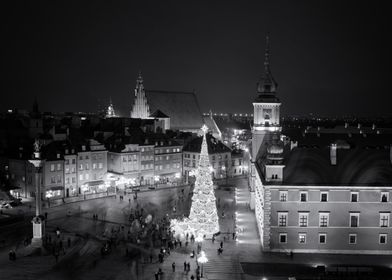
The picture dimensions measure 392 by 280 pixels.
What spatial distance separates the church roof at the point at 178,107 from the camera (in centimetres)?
9862

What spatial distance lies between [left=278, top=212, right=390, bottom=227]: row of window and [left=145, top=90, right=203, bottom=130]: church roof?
6369 cm

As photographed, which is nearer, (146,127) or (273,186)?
(273,186)

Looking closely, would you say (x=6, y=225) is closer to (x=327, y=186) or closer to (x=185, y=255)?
(x=185, y=255)

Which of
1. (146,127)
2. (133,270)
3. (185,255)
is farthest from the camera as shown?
(146,127)

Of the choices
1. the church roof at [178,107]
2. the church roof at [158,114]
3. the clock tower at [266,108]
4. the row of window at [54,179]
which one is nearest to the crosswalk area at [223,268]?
the clock tower at [266,108]

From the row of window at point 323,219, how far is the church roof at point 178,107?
6369 centimetres

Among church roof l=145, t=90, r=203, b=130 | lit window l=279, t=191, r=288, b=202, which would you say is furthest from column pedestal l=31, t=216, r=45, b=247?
church roof l=145, t=90, r=203, b=130

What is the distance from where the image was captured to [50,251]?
36250 millimetres

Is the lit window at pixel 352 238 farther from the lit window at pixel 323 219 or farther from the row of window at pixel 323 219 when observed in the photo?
the lit window at pixel 323 219

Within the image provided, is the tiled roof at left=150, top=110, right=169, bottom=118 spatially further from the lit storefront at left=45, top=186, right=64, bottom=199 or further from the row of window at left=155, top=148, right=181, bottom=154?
the lit storefront at left=45, top=186, right=64, bottom=199

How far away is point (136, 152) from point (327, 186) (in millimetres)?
37953

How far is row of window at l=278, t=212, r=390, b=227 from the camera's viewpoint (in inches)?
1405

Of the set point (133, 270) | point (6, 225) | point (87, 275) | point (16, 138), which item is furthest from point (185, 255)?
point (16, 138)

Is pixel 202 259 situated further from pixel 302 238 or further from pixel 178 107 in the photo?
pixel 178 107
